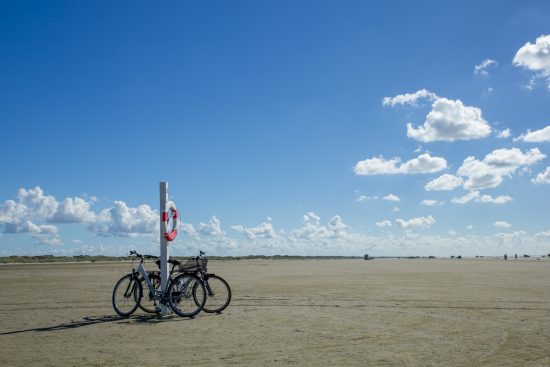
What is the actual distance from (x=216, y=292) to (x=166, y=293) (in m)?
1.35

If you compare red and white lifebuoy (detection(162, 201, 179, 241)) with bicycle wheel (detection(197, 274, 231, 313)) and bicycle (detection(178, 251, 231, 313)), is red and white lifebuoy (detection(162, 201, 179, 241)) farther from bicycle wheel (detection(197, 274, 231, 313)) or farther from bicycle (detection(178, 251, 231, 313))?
bicycle wheel (detection(197, 274, 231, 313))

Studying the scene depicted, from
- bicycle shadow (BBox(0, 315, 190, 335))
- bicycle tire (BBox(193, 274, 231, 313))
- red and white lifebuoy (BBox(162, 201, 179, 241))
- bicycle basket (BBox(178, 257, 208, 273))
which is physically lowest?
bicycle shadow (BBox(0, 315, 190, 335))

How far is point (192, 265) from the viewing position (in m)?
11.9

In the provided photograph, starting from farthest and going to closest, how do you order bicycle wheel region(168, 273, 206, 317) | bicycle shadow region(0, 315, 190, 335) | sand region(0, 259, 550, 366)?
bicycle wheel region(168, 273, 206, 317), bicycle shadow region(0, 315, 190, 335), sand region(0, 259, 550, 366)

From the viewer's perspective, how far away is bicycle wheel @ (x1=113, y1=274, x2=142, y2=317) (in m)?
11.5

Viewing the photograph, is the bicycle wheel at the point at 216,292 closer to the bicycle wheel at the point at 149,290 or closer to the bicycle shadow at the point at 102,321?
the bicycle shadow at the point at 102,321

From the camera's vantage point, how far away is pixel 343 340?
26.8 ft

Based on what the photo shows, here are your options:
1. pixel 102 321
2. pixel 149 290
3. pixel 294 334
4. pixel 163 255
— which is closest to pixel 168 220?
pixel 163 255

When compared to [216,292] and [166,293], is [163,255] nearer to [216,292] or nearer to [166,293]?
[166,293]

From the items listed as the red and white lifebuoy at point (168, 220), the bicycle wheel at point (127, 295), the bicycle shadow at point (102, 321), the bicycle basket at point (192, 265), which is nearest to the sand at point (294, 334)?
the bicycle shadow at point (102, 321)

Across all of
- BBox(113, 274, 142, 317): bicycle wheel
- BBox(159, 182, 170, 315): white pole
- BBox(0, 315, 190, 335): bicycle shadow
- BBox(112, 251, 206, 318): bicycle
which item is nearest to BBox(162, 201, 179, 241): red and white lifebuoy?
BBox(159, 182, 170, 315): white pole

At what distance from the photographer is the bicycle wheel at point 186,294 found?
11508 mm

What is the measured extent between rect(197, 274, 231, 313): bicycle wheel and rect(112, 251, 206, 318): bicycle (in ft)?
0.97

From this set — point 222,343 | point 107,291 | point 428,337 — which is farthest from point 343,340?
point 107,291
